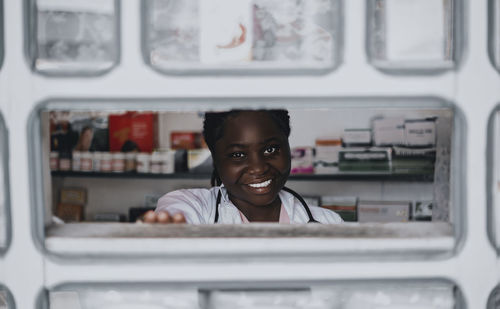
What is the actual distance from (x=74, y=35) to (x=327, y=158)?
245cm

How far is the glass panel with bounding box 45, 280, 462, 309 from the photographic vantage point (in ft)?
2.78

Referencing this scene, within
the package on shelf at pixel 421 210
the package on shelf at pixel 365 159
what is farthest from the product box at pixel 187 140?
the package on shelf at pixel 421 210

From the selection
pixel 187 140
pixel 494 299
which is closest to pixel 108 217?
pixel 187 140

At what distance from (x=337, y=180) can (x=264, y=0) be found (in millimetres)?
2420

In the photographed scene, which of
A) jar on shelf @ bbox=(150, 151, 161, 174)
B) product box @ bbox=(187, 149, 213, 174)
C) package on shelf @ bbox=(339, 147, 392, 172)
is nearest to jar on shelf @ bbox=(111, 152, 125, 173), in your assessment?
jar on shelf @ bbox=(150, 151, 161, 174)

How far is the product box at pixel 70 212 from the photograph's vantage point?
140 inches

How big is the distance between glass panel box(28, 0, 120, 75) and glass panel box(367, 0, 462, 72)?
0.51 meters

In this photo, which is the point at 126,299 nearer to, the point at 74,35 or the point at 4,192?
the point at 4,192

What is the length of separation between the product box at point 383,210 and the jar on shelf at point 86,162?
6.96 ft

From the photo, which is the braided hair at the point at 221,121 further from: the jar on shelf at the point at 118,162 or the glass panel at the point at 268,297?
the jar on shelf at the point at 118,162

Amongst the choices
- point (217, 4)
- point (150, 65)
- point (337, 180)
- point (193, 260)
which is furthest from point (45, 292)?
point (337, 180)

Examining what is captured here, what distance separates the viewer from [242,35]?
802 mm

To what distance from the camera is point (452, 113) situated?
818mm

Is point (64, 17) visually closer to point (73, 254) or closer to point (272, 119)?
point (73, 254)
